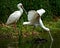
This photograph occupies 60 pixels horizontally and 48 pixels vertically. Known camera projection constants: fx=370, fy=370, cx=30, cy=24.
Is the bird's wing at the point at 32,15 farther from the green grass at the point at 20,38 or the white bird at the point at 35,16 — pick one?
the green grass at the point at 20,38

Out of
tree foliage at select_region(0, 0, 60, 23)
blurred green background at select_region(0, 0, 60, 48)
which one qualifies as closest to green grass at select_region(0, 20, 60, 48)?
blurred green background at select_region(0, 0, 60, 48)

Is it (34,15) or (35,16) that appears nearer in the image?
(34,15)

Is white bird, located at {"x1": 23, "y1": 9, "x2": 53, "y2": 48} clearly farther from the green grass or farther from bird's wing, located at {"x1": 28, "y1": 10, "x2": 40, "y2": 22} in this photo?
the green grass

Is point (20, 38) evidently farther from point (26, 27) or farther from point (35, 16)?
point (26, 27)

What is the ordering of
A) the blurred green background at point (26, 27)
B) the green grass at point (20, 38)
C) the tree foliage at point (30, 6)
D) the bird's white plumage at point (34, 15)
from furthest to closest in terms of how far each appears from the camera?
the tree foliage at point (30, 6)
the bird's white plumage at point (34, 15)
the blurred green background at point (26, 27)
the green grass at point (20, 38)

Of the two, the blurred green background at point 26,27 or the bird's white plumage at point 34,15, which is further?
the bird's white plumage at point 34,15

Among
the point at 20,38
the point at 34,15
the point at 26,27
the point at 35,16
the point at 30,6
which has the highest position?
the point at 34,15

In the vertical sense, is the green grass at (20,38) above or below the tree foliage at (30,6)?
above

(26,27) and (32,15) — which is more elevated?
(32,15)

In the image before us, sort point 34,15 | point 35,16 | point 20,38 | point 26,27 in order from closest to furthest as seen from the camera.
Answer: point 34,15
point 35,16
point 20,38
point 26,27

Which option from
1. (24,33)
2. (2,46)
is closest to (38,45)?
(2,46)

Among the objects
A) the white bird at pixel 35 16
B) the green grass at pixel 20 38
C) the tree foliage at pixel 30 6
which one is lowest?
the tree foliage at pixel 30 6

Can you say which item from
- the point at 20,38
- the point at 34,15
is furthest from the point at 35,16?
the point at 20,38

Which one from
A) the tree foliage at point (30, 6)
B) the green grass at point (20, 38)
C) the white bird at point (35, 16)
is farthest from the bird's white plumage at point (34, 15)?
the tree foliage at point (30, 6)
